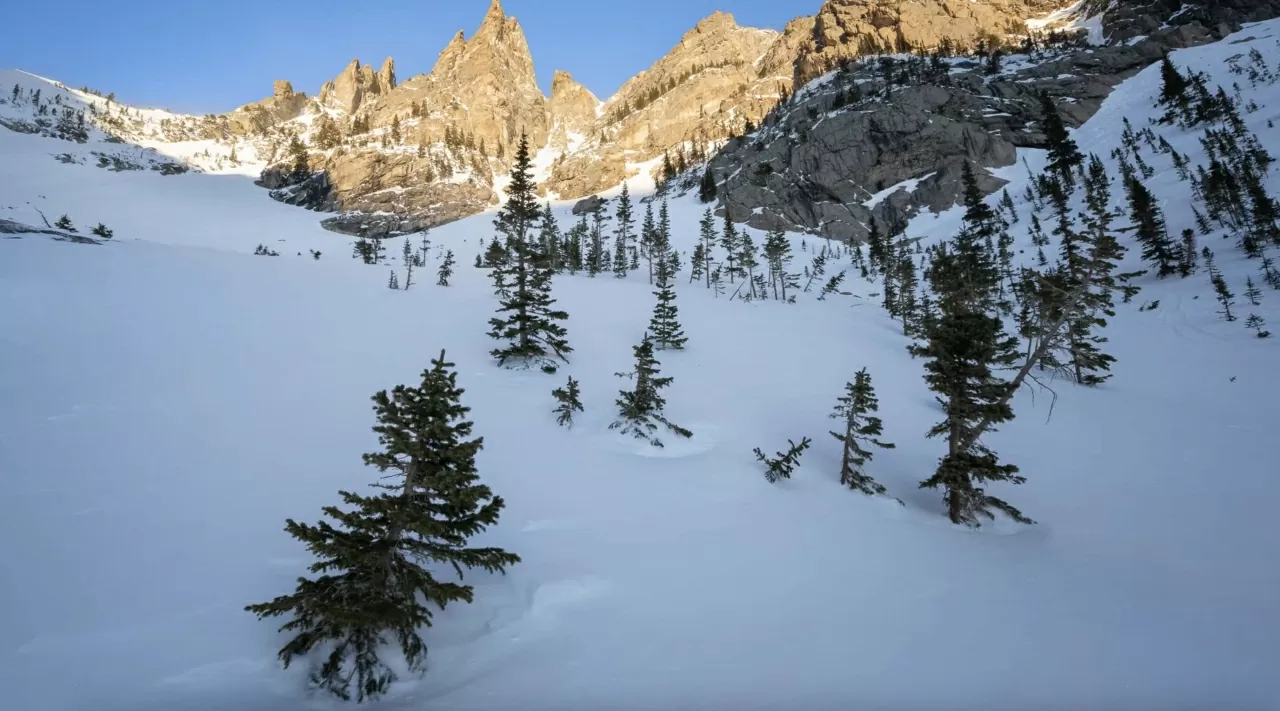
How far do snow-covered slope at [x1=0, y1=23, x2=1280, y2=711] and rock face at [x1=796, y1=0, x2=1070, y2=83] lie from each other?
177m

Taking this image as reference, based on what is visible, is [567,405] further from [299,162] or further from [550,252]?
[299,162]

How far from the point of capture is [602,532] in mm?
10516

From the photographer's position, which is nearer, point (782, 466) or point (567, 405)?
point (782, 466)

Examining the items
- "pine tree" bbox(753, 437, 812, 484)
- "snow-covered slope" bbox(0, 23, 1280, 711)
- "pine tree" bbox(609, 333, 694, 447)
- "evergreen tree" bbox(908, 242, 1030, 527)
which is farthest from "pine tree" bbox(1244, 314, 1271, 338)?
"pine tree" bbox(609, 333, 694, 447)

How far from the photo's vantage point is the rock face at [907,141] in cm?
10694

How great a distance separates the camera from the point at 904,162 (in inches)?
4422

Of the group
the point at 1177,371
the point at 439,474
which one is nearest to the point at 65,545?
the point at 439,474

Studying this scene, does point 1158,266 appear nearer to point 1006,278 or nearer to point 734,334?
point 1006,278

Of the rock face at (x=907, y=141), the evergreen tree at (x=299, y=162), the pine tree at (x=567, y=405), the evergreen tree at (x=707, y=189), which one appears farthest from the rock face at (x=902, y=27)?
the pine tree at (x=567, y=405)

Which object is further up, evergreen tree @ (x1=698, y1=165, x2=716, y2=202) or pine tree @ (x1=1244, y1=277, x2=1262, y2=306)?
evergreen tree @ (x1=698, y1=165, x2=716, y2=202)

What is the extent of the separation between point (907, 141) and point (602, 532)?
13336 centimetres

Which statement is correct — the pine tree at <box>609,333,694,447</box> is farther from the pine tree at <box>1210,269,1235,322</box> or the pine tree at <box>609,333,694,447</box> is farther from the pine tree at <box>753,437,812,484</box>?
the pine tree at <box>1210,269,1235,322</box>

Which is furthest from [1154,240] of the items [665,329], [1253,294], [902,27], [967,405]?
[902,27]

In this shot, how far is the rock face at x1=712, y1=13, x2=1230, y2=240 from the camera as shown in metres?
107
